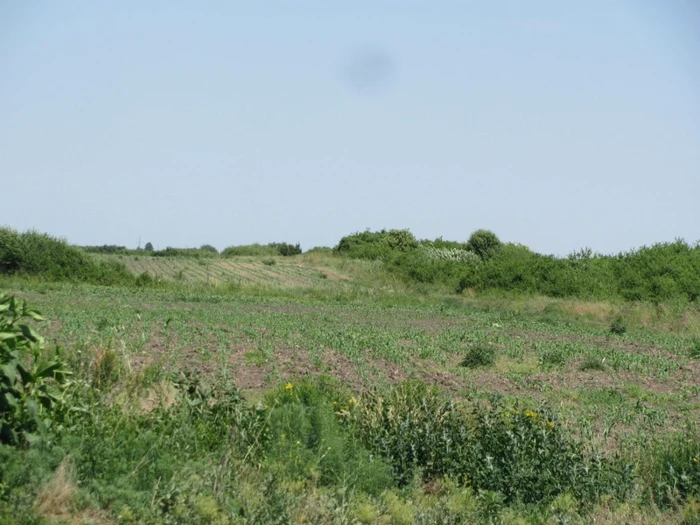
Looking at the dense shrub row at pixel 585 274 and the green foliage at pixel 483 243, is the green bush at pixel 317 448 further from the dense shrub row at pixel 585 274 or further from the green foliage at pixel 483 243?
the green foliage at pixel 483 243

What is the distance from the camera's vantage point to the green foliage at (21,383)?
6.51 metres

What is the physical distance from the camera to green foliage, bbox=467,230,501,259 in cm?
6300

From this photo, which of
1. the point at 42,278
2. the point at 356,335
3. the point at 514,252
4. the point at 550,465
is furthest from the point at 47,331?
the point at 514,252

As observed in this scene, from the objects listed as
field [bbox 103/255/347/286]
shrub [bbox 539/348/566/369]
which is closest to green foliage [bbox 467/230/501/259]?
field [bbox 103/255/347/286]

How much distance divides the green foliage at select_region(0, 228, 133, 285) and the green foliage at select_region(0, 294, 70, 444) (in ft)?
124

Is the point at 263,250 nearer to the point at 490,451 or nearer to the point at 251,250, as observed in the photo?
the point at 251,250

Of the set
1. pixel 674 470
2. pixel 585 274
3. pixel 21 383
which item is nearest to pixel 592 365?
pixel 674 470

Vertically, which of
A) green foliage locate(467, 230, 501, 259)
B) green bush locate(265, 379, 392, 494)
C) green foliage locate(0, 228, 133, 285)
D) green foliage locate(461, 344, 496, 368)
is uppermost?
green foliage locate(467, 230, 501, 259)

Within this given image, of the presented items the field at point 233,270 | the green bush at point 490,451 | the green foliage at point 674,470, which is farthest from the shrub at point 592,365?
the field at point 233,270

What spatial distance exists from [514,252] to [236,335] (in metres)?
44.3

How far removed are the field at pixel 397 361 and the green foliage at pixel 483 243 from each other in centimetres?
2155

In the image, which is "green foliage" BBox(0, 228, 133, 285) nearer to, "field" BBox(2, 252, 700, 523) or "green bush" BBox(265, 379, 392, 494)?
"field" BBox(2, 252, 700, 523)

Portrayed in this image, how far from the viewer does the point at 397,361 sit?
16.9 m

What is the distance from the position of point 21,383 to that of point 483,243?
57810mm
